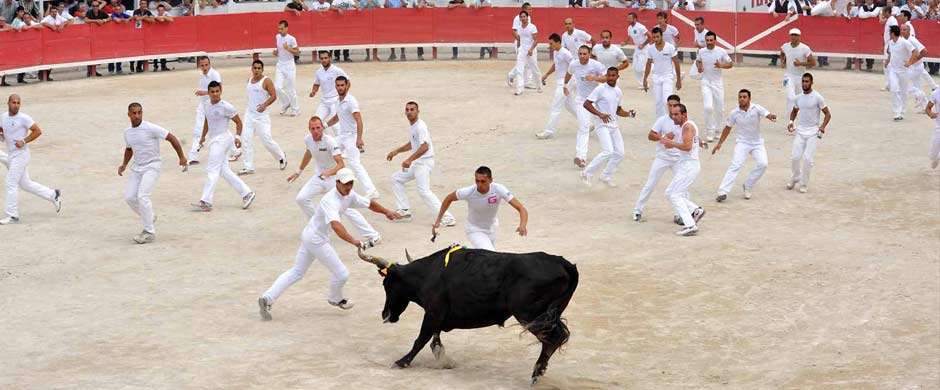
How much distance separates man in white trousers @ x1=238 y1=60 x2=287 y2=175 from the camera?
23.7 metres

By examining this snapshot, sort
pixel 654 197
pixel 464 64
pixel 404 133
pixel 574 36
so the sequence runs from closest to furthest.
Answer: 1. pixel 654 197
2. pixel 404 133
3. pixel 574 36
4. pixel 464 64

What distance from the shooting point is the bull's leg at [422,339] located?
13742 millimetres

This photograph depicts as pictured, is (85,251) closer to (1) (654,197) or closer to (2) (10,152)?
(2) (10,152)

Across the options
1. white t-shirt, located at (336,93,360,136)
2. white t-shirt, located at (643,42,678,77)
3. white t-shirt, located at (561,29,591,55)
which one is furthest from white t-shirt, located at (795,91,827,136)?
white t-shirt, located at (561,29,591,55)

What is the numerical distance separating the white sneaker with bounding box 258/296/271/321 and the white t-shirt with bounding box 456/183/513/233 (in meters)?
2.45

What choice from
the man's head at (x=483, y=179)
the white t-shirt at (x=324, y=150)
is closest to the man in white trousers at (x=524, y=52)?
the white t-shirt at (x=324, y=150)

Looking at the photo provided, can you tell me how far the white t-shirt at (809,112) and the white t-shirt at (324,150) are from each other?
7.91 meters

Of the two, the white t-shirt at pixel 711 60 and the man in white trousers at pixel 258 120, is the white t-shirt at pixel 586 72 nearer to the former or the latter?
the white t-shirt at pixel 711 60

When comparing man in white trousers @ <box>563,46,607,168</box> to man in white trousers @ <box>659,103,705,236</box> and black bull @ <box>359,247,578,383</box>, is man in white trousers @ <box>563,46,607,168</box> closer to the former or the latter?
man in white trousers @ <box>659,103,705,236</box>

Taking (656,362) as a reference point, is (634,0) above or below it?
above

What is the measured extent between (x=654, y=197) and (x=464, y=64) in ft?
52.9

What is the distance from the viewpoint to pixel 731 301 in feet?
54.7

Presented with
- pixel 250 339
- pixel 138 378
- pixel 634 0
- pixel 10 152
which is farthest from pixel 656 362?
pixel 634 0

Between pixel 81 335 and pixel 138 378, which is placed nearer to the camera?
pixel 138 378
